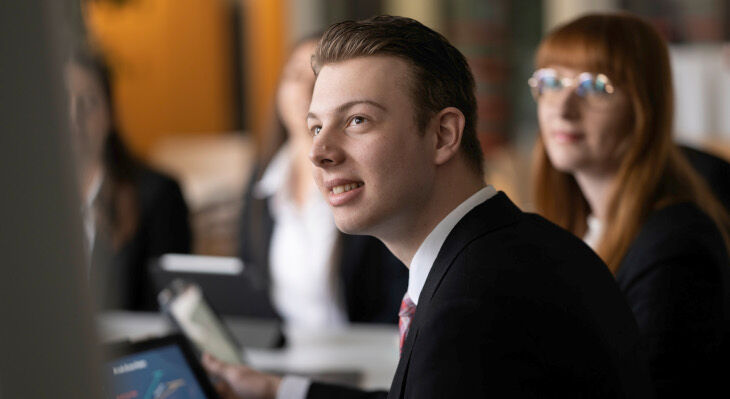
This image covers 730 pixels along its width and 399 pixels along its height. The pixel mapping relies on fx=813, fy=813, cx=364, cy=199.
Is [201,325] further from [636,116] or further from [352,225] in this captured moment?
[636,116]

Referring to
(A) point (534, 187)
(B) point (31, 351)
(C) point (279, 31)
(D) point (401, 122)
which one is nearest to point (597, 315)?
(D) point (401, 122)

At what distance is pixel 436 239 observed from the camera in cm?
112

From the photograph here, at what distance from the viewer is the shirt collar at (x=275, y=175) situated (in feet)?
9.50

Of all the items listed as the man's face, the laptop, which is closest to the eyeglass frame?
the man's face

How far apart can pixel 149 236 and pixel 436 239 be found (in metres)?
2.13

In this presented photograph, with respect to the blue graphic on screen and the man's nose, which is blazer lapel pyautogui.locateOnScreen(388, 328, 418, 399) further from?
the blue graphic on screen

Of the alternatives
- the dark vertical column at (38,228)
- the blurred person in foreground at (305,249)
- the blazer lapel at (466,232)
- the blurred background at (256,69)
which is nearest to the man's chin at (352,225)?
the blazer lapel at (466,232)

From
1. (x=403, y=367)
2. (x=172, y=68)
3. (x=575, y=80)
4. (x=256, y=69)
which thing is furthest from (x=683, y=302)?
(x=172, y=68)

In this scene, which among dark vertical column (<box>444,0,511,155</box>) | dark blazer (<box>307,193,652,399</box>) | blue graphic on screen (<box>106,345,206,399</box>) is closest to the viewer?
dark blazer (<box>307,193,652,399</box>)

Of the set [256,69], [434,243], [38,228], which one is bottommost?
[256,69]

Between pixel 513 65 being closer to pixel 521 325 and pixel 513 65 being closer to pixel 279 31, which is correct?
pixel 279 31

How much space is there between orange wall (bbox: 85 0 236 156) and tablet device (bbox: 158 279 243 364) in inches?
263

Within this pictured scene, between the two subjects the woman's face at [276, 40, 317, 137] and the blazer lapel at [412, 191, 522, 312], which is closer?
the blazer lapel at [412, 191, 522, 312]

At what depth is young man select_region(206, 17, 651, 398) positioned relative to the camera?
0.98 metres
